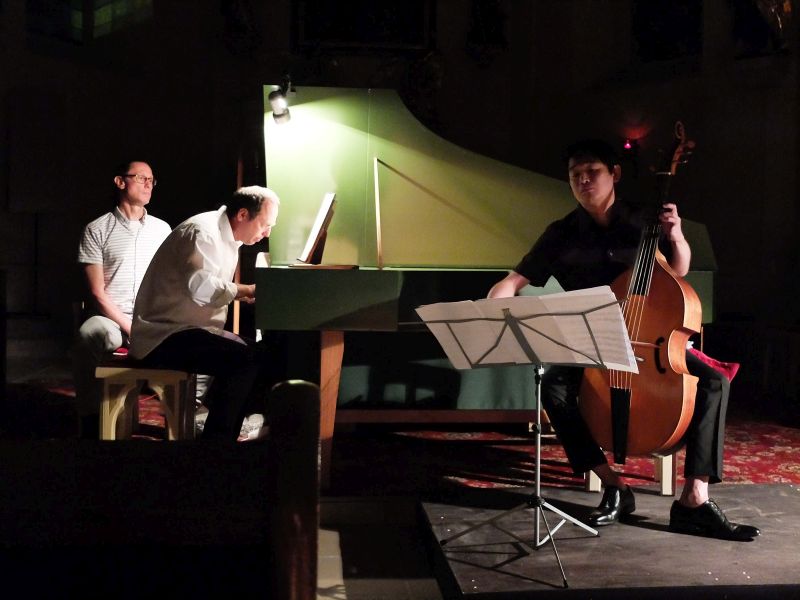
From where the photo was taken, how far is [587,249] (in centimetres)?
300

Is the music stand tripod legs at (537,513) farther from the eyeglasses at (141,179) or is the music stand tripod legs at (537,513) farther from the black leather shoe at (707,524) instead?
the eyeglasses at (141,179)

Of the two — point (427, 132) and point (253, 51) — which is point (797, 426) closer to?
point (427, 132)

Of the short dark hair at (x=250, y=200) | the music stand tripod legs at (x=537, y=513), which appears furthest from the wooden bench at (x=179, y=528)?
the short dark hair at (x=250, y=200)

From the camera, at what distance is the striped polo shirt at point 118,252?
3.84m

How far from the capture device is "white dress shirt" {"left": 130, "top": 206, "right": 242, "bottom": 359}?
3.33 m

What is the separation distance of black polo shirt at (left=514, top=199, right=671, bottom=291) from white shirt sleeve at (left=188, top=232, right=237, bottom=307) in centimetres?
106

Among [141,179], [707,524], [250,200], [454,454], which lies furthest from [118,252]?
[707,524]

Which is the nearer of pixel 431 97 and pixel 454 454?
pixel 454 454

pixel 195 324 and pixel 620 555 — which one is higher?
pixel 195 324

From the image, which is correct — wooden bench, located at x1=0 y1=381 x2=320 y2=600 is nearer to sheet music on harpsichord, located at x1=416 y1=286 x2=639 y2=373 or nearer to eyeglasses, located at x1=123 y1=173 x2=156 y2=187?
sheet music on harpsichord, located at x1=416 y1=286 x2=639 y2=373

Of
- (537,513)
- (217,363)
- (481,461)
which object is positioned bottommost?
(481,461)

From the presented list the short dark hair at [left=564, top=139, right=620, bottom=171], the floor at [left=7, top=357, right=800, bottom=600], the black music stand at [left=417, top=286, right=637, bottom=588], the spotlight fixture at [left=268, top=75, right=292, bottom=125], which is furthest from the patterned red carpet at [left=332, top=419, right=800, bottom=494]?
the spotlight fixture at [left=268, top=75, right=292, bottom=125]

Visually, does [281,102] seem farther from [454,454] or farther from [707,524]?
[707,524]

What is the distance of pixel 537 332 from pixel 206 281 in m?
1.43
